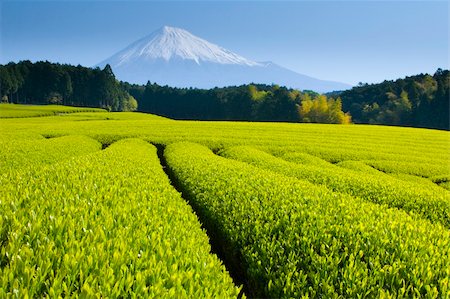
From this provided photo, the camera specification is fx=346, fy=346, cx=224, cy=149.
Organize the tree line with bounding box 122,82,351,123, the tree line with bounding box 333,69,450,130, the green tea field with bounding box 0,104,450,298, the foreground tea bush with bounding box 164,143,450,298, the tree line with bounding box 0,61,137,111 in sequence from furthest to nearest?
the tree line with bounding box 0,61,137,111 < the tree line with bounding box 122,82,351,123 < the tree line with bounding box 333,69,450,130 < the foreground tea bush with bounding box 164,143,450,298 < the green tea field with bounding box 0,104,450,298

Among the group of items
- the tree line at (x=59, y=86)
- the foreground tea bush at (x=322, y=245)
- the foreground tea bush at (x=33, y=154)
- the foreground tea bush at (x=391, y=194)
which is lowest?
the foreground tea bush at (x=391, y=194)

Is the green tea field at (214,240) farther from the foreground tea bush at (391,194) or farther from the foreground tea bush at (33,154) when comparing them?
the foreground tea bush at (33,154)

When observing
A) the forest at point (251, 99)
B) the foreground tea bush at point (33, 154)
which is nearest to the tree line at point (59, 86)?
the forest at point (251, 99)

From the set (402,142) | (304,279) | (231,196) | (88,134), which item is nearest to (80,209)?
(304,279)

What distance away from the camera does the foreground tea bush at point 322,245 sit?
5836mm

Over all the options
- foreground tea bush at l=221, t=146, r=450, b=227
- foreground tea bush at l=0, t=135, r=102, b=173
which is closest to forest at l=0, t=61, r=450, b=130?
foreground tea bush at l=0, t=135, r=102, b=173

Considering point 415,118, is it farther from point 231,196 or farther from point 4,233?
point 4,233

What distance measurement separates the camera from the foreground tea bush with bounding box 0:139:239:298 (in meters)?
4.11

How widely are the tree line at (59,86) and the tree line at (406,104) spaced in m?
93.8

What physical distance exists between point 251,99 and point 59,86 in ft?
233

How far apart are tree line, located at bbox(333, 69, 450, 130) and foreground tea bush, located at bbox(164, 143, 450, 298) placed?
104268 millimetres

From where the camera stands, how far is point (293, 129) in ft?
166

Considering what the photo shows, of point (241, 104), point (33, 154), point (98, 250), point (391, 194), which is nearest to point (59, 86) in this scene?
point (241, 104)

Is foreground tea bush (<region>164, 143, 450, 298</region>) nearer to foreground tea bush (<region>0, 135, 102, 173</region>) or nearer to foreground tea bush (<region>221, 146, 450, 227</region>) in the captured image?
foreground tea bush (<region>221, 146, 450, 227</region>)
